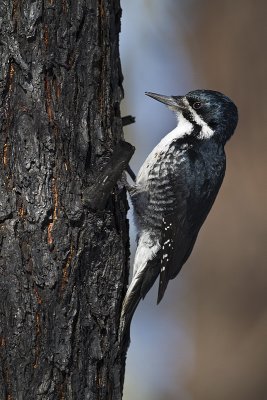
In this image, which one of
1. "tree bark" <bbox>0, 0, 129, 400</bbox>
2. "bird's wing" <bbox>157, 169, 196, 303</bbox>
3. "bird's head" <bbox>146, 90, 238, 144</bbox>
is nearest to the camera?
"tree bark" <bbox>0, 0, 129, 400</bbox>

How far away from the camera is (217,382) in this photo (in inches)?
258

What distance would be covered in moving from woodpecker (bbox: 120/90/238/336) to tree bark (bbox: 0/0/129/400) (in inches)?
45.7

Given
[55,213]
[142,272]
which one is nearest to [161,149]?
[142,272]

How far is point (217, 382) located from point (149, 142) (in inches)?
134

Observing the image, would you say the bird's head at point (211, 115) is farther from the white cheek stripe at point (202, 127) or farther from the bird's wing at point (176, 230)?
the bird's wing at point (176, 230)

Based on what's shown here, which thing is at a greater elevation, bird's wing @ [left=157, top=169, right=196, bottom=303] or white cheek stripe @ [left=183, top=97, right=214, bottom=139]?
white cheek stripe @ [left=183, top=97, right=214, bottom=139]

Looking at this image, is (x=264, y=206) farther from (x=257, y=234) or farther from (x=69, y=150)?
(x=69, y=150)

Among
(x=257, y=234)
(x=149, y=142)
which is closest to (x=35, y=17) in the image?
(x=257, y=234)

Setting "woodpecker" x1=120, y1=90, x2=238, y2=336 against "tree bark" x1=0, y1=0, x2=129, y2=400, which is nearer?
"tree bark" x1=0, y1=0, x2=129, y2=400

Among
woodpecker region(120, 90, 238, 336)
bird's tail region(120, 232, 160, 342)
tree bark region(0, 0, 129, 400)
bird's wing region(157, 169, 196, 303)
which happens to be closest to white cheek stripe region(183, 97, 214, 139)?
woodpecker region(120, 90, 238, 336)

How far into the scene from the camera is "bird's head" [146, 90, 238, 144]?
186 inches

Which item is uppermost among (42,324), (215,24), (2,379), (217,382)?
(215,24)

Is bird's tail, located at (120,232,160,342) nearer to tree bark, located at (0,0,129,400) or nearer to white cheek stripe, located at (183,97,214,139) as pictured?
tree bark, located at (0,0,129,400)

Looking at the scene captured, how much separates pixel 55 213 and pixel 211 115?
5.83ft
